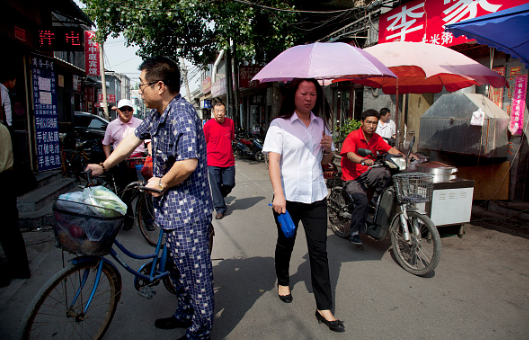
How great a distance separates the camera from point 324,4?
13.0m

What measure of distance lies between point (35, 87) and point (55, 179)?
77.2 inches

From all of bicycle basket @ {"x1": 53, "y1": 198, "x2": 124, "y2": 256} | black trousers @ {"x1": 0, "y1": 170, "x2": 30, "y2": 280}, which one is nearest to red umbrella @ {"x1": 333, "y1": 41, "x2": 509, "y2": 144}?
bicycle basket @ {"x1": 53, "y1": 198, "x2": 124, "y2": 256}

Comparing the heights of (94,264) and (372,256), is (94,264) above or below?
above

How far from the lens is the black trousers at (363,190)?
4102 millimetres

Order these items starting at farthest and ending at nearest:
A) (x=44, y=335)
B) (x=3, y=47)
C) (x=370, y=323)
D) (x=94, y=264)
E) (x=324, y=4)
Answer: (x=324, y=4)
(x=3, y=47)
(x=370, y=323)
(x=44, y=335)
(x=94, y=264)

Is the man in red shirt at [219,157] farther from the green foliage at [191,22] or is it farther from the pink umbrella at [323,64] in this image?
the green foliage at [191,22]

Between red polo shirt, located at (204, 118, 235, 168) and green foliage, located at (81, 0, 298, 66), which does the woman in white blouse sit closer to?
red polo shirt, located at (204, 118, 235, 168)

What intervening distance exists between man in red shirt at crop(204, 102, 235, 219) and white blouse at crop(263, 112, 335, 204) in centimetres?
295

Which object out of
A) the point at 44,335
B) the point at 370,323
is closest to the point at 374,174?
the point at 370,323

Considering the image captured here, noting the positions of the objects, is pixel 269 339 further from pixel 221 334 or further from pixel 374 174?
pixel 374 174

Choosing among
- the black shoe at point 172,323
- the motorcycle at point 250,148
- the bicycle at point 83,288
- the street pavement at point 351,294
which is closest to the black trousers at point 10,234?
the street pavement at point 351,294

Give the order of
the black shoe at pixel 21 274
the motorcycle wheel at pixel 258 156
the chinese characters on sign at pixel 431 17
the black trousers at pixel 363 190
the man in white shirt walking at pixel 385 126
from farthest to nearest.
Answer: the motorcycle wheel at pixel 258 156 < the man in white shirt walking at pixel 385 126 < the chinese characters on sign at pixel 431 17 < the black trousers at pixel 363 190 < the black shoe at pixel 21 274

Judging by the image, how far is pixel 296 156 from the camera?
2.75 m

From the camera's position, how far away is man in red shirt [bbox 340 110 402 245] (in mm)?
4113
